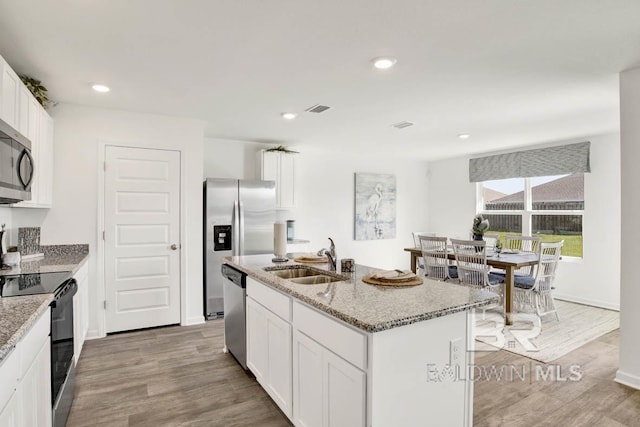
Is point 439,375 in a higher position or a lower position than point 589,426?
higher

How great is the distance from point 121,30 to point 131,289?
8.84 feet

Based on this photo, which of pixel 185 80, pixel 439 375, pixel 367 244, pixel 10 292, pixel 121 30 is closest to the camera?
pixel 439 375

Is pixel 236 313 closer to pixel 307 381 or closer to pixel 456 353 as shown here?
pixel 307 381

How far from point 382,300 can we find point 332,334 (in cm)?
30

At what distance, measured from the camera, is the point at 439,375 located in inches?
68.6

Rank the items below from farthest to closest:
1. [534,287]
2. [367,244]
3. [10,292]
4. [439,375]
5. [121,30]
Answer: [367,244] → [534,287] → [121,30] → [10,292] → [439,375]

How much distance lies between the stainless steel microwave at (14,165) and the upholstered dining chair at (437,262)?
4083mm

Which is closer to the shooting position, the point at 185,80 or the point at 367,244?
the point at 185,80

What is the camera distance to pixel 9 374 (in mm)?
1257

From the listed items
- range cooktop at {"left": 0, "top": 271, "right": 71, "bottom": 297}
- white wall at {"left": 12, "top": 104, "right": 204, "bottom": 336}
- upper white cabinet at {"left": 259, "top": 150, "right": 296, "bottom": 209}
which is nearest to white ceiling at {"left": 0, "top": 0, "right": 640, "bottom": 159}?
white wall at {"left": 12, "top": 104, "right": 204, "bottom": 336}

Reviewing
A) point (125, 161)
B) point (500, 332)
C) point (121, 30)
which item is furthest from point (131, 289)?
point (500, 332)

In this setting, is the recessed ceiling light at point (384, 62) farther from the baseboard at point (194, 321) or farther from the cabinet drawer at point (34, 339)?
the baseboard at point (194, 321)

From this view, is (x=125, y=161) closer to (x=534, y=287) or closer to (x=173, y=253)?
(x=173, y=253)

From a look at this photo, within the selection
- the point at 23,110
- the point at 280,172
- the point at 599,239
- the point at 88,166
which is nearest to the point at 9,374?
the point at 23,110
